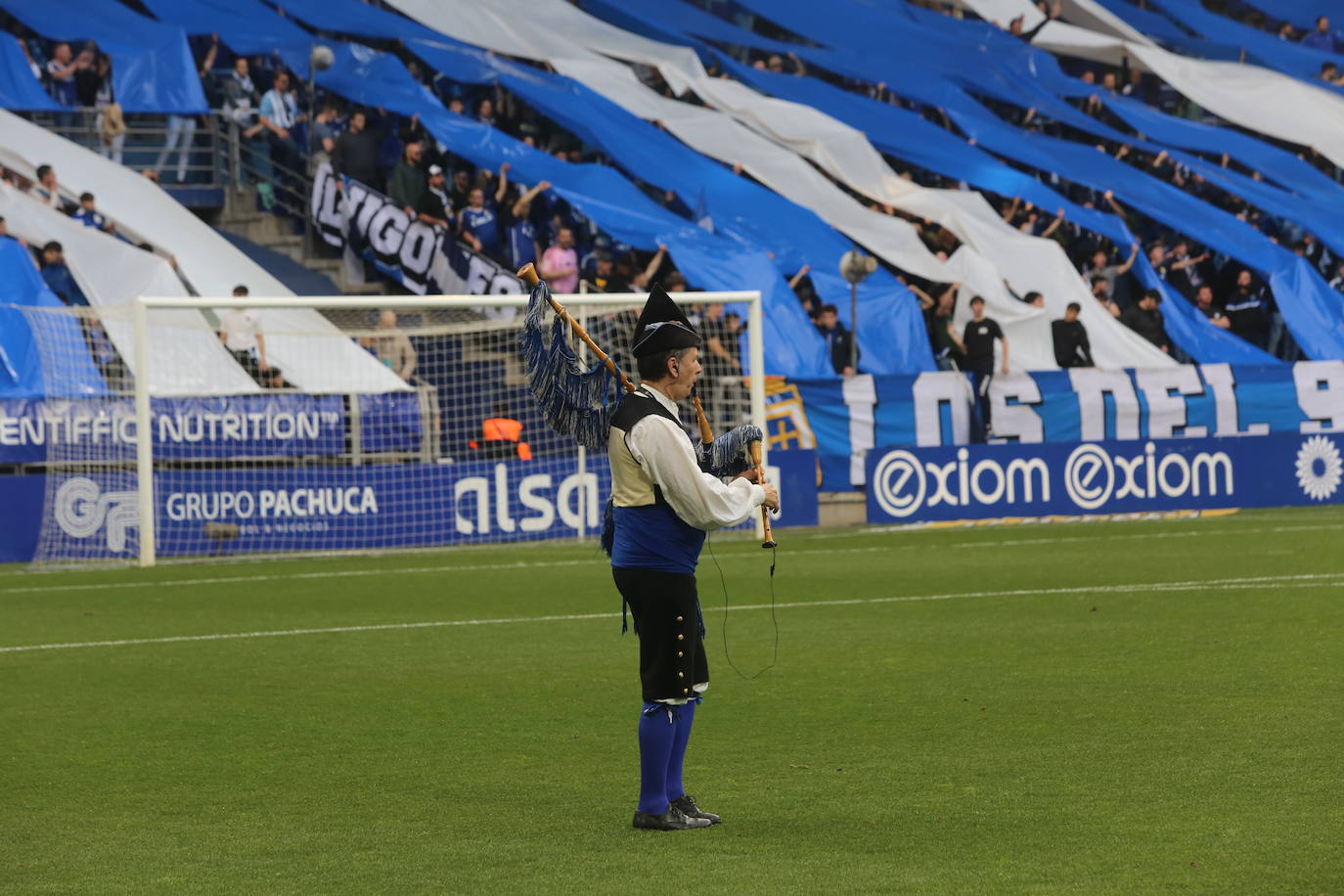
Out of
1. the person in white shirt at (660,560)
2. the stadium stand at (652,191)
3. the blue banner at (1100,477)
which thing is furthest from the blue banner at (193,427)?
the person in white shirt at (660,560)

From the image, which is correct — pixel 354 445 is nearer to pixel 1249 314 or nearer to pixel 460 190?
pixel 460 190

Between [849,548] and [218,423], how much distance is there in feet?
21.7

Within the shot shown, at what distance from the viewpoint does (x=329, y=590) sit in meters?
Result: 15.4

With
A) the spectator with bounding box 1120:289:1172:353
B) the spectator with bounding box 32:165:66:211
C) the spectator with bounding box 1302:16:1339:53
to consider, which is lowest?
the spectator with bounding box 1120:289:1172:353

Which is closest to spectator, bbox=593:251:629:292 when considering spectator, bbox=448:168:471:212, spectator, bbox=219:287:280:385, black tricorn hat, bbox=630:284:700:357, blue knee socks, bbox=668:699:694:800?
spectator, bbox=448:168:471:212

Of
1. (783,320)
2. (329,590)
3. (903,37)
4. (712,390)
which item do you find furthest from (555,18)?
(329,590)

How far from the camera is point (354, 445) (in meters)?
19.5

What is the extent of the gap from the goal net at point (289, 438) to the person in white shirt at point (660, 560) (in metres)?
12.0

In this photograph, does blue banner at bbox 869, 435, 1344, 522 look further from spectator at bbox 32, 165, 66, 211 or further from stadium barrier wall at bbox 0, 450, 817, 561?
spectator at bbox 32, 165, 66, 211

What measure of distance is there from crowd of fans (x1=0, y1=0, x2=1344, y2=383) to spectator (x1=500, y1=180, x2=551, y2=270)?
20mm

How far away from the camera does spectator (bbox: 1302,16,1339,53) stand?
3487cm

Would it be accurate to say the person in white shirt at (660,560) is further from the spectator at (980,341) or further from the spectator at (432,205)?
the spectator at (432,205)

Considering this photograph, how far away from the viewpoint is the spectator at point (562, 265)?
23.8 m

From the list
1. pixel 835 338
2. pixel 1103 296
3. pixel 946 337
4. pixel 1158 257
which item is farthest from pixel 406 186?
pixel 1158 257
